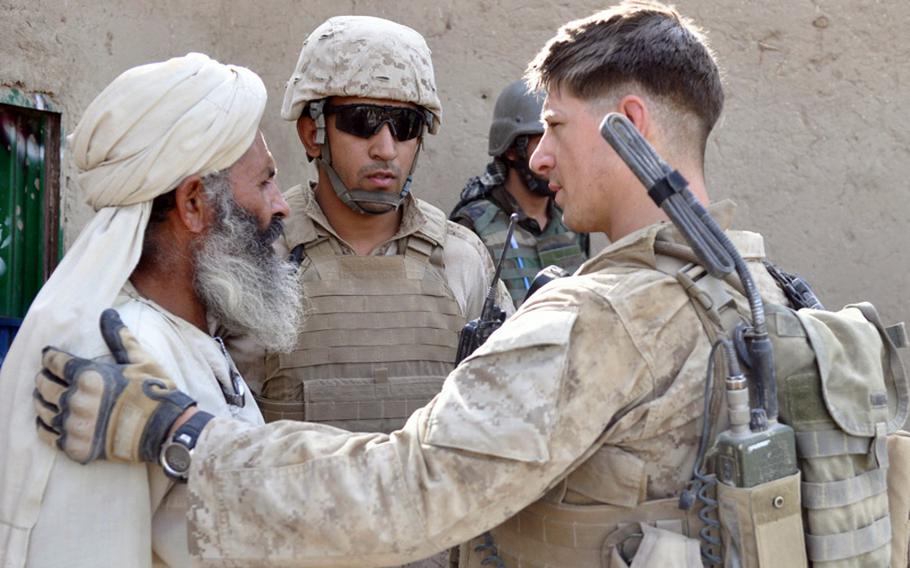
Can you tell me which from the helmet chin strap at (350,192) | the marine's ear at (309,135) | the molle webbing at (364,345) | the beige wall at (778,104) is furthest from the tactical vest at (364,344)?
the beige wall at (778,104)

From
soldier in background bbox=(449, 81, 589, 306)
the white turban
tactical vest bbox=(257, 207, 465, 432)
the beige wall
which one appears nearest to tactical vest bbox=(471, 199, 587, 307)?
soldier in background bbox=(449, 81, 589, 306)

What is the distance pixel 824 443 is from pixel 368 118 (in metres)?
1.97

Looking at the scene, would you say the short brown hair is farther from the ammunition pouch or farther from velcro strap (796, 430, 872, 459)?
velcro strap (796, 430, 872, 459)

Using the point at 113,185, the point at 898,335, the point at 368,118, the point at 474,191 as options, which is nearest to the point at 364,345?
the point at 368,118

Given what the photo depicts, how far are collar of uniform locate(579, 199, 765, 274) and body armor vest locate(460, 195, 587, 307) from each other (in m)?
2.69

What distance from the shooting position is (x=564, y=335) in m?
1.86

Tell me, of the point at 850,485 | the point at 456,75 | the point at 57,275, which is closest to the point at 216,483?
the point at 57,275

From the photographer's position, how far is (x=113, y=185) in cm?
227

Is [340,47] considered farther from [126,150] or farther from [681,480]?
[681,480]

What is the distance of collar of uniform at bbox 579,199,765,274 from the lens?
6.62 ft

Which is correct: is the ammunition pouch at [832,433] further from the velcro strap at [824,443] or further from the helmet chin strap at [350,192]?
the helmet chin strap at [350,192]

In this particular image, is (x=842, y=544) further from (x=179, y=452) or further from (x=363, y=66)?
(x=363, y=66)

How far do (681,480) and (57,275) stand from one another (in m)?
1.34

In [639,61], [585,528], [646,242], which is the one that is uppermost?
[639,61]
